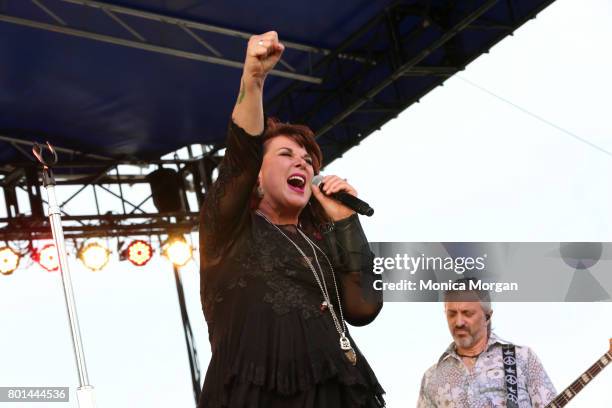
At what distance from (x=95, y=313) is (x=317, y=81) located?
2.38 meters

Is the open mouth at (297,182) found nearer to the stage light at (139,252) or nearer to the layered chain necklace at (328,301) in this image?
the layered chain necklace at (328,301)

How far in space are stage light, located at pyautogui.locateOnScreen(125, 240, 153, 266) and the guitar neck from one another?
4.13 m

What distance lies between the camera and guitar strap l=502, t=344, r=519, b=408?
12.1ft

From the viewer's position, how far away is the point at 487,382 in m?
3.76

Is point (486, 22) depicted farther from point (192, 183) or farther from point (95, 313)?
point (95, 313)

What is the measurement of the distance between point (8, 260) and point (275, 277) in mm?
5553

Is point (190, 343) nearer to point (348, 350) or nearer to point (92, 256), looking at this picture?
point (92, 256)

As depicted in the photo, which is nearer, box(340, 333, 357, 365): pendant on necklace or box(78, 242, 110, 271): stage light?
box(340, 333, 357, 365): pendant on necklace

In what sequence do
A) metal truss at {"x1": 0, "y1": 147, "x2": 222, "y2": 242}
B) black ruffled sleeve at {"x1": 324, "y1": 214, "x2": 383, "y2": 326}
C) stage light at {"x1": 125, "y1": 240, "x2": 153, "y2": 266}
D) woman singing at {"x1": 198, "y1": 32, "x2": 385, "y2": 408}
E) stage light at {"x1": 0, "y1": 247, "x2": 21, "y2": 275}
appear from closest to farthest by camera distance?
woman singing at {"x1": 198, "y1": 32, "x2": 385, "y2": 408} → black ruffled sleeve at {"x1": 324, "y1": 214, "x2": 383, "y2": 326} → stage light at {"x1": 0, "y1": 247, "x2": 21, "y2": 275} → metal truss at {"x1": 0, "y1": 147, "x2": 222, "y2": 242} → stage light at {"x1": 125, "y1": 240, "x2": 153, "y2": 266}

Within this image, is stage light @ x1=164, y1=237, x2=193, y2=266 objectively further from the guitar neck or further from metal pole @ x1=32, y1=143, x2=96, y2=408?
metal pole @ x1=32, y1=143, x2=96, y2=408

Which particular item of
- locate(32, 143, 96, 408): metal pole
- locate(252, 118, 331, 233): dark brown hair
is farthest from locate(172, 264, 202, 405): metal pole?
locate(252, 118, 331, 233): dark brown hair

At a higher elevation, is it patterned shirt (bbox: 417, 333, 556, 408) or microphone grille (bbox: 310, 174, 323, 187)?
A: microphone grille (bbox: 310, 174, 323, 187)

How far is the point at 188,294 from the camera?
26.1 ft

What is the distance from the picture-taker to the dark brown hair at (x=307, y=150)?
221cm
